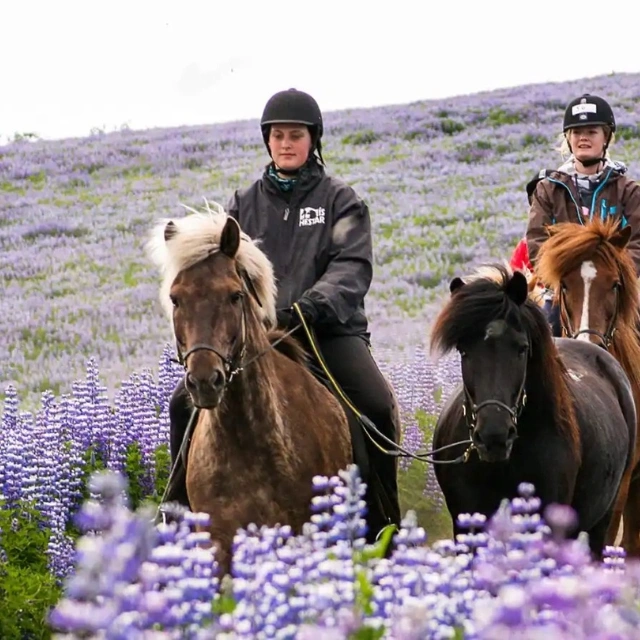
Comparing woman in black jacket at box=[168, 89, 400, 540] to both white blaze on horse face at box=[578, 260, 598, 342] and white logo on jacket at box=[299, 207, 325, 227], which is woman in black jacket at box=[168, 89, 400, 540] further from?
white blaze on horse face at box=[578, 260, 598, 342]

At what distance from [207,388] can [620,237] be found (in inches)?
162

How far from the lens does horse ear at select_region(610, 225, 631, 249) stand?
8.56 meters

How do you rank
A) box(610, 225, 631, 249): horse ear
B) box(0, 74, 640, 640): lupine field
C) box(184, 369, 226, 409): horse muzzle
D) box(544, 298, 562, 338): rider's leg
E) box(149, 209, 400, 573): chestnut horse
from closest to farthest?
1. box(0, 74, 640, 640): lupine field
2. box(184, 369, 226, 409): horse muzzle
3. box(149, 209, 400, 573): chestnut horse
4. box(610, 225, 631, 249): horse ear
5. box(544, 298, 562, 338): rider's leg

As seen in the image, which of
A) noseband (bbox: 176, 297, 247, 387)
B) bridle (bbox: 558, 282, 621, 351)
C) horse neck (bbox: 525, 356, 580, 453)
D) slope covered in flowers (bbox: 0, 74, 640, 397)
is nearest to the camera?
noseband (bbox: 176, 297, 247, 387)

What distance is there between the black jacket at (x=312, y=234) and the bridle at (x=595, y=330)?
188cm

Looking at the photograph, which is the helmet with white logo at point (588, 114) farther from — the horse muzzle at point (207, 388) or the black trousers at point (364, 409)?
the horse muzzle at point (207, 388)

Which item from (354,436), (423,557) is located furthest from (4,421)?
(423,557)

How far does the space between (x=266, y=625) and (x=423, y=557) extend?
485mm

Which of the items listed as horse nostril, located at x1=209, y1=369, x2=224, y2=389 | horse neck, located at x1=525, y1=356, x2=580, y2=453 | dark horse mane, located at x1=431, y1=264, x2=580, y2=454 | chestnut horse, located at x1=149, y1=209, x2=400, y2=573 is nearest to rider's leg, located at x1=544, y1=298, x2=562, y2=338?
dark horse mane, located at x1=431, y1=264, x2=580, y2=454

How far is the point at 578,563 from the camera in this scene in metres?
2.77

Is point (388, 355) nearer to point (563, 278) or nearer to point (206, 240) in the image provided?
point (563, 278)

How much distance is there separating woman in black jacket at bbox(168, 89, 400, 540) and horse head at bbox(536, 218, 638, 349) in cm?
179

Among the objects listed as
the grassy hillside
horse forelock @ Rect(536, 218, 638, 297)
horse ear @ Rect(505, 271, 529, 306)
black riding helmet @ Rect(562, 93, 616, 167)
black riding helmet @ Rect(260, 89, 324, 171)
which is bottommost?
the grassy hillside

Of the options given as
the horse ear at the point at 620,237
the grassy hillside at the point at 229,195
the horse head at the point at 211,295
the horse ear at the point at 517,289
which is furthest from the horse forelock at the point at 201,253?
the grassy hillside at the point at 229,195
